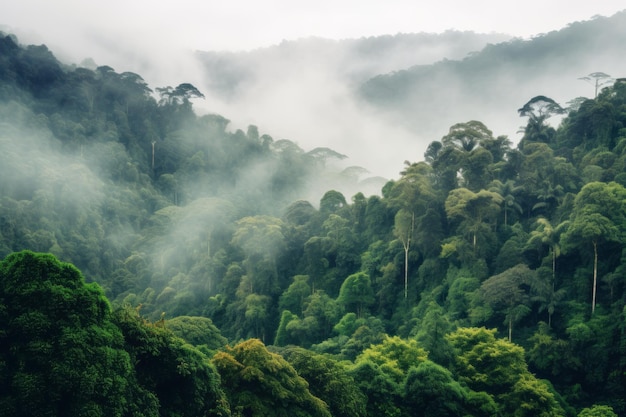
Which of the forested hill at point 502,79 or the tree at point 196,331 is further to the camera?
the forested hill at point 502,79

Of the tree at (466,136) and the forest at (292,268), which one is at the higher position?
the tree at (466,136)

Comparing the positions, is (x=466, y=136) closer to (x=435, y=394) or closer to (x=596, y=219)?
(x=596, y=219)

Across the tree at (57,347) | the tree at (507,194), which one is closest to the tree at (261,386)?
the tree at (57,347)

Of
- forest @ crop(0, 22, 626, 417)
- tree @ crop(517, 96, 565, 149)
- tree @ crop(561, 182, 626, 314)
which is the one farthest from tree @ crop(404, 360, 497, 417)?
tree @ crop(517, 96, 565, 149)

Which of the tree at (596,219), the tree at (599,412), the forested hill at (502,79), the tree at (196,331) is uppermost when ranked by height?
the forested hill at (502,79)

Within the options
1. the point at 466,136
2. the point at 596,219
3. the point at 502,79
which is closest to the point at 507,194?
the point at 466,136

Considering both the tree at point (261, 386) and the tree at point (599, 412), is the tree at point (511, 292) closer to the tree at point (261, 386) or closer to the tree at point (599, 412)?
the tree at point (599, 412)
